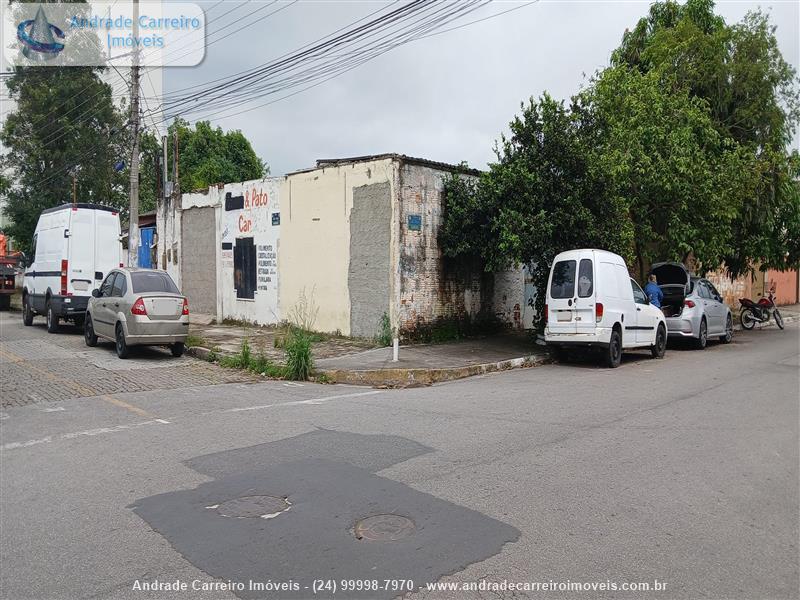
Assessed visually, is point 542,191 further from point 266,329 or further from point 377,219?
point 266,329

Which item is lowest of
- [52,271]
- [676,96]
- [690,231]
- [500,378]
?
[500,378]

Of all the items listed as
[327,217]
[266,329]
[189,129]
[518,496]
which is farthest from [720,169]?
[189,129]

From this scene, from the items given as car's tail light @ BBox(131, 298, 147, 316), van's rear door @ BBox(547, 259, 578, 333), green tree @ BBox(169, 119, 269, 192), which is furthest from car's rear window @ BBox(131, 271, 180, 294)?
green tree @ BBox(169, 119, 269, 192)

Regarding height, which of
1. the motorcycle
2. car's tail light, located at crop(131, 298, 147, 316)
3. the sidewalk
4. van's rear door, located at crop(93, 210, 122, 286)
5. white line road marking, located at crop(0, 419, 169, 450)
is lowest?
white line road marking, located at crop(0, 419, 169, 450)

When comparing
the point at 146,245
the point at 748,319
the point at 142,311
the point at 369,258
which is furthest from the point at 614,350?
the point at 146,245

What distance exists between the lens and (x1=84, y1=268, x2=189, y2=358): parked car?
1291 cm

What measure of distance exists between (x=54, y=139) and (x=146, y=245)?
12754 millimetres

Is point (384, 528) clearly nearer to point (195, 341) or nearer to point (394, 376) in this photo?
point (394, 376)

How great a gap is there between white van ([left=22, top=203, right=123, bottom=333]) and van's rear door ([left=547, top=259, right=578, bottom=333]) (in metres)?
11.9

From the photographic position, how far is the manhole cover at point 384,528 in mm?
4312

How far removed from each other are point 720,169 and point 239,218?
13.6m

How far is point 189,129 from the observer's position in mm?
42875

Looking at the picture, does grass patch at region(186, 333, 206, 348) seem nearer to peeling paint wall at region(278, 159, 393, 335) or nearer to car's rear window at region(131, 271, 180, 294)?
car's rear window at region(131, 271, 180, 294)

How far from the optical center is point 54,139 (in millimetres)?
32781
